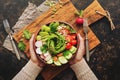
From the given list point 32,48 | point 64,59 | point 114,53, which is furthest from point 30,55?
point 114,53

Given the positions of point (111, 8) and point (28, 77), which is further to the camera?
point (111, 8)

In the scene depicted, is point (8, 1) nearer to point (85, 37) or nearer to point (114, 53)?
point (85, 37)

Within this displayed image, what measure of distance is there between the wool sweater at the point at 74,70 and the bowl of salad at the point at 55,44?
135 millimetres

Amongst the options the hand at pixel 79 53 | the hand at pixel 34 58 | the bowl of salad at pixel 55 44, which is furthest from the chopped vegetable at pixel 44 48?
the hand at pixel 79 53

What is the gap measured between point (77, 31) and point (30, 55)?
42cm

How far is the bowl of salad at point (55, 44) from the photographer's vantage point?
246 cm

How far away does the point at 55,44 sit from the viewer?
97.5 inches

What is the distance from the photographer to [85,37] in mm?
2670

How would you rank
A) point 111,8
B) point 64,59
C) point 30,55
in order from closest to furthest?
1. point 64,59
2. point 30,55
3. point 111,8

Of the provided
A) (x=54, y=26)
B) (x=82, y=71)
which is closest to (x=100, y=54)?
(x=82, y=71)

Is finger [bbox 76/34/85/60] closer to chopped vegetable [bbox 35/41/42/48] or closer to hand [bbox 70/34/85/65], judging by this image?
hand [bbox 70/34/85/65]

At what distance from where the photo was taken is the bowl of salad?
96.8 inches

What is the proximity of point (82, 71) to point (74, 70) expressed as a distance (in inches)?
2.5

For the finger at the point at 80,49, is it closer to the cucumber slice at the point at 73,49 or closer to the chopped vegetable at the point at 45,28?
the cucumber slice at the point at 73,49
